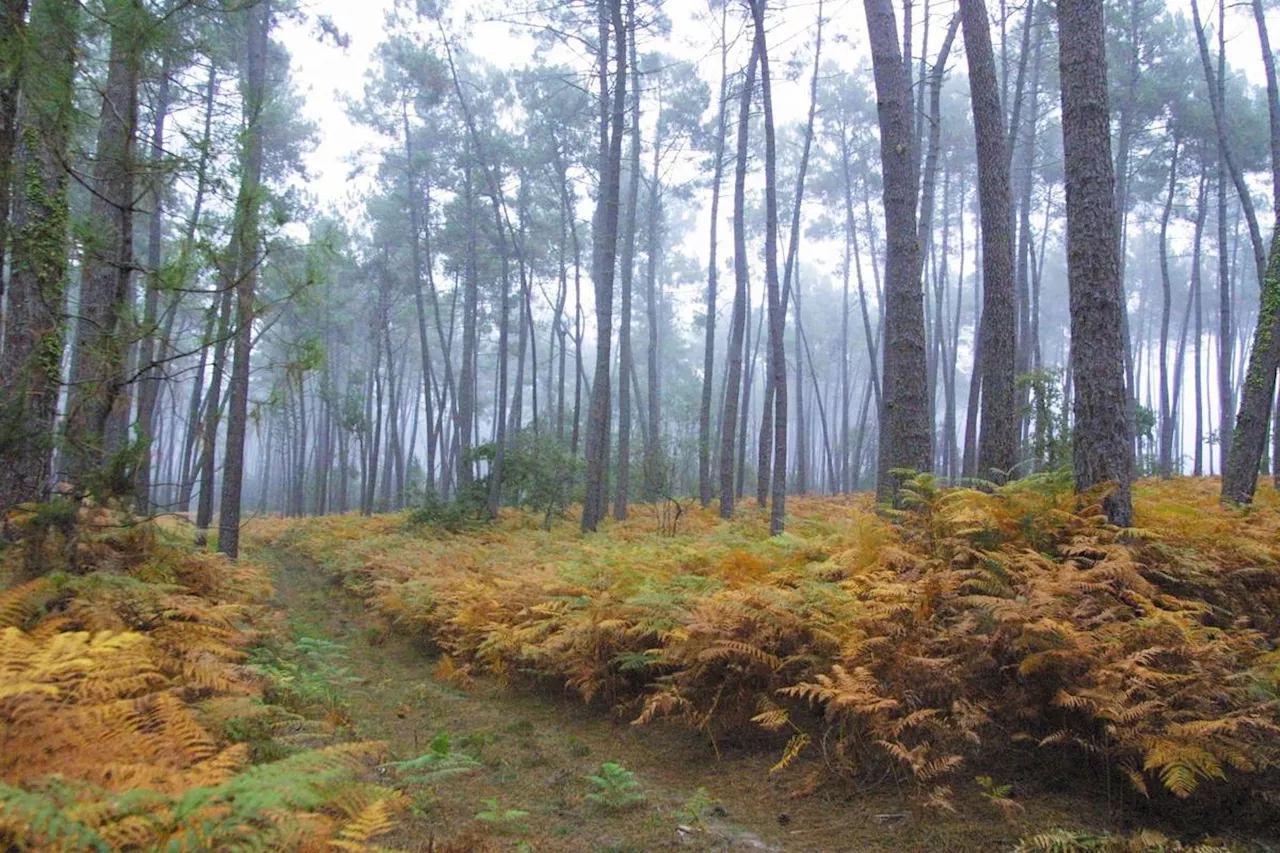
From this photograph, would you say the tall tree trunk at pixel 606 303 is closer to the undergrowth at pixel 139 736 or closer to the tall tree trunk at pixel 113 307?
the tall tree trunk at pixel 113 307

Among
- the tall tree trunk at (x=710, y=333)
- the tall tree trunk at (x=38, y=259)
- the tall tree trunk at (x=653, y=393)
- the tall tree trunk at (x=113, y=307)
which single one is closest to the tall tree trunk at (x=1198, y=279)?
the tall tree trunk at (x=710, y=333)

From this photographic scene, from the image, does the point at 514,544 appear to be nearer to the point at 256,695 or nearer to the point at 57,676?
the point at 256,695

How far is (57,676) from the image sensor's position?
284cm

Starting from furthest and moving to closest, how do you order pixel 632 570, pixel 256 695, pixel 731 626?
pixel 632 570 → pixel 731 626 → pixel 256 695

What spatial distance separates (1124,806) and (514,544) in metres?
9.90

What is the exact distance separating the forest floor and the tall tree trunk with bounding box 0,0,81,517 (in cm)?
273

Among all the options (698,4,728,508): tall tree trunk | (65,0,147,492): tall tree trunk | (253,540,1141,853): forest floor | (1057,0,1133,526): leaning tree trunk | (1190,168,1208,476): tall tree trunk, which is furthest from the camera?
(1190,168,1208,476): tall tree trunk

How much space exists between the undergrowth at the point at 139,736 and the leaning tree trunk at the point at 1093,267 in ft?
17.3

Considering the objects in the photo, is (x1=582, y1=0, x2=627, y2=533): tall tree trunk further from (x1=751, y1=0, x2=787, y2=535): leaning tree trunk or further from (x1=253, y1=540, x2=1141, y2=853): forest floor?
(x1=253, y1=540, x2=1141, y2=853): forest floor

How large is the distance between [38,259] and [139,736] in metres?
4.65

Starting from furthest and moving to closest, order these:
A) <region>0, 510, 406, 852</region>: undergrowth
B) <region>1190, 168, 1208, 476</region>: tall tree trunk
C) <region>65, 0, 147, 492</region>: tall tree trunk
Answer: <region>1190, 168, 1208, 476</region>: tall tree trunk → <region>65, 0, 147, 492</region>: tall tree trunk → <region>0, 510, 406, 852</region>: undergrowth

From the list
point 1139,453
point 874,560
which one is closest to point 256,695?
point 874,560

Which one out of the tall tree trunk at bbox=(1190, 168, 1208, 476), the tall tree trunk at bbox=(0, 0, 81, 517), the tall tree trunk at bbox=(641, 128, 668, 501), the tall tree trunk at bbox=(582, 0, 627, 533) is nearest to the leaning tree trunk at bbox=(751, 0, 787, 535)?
the tall tree trunk at bbox=(582, 0, 627, 533)

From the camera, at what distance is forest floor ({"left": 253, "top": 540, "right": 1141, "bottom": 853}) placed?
3.54 m
